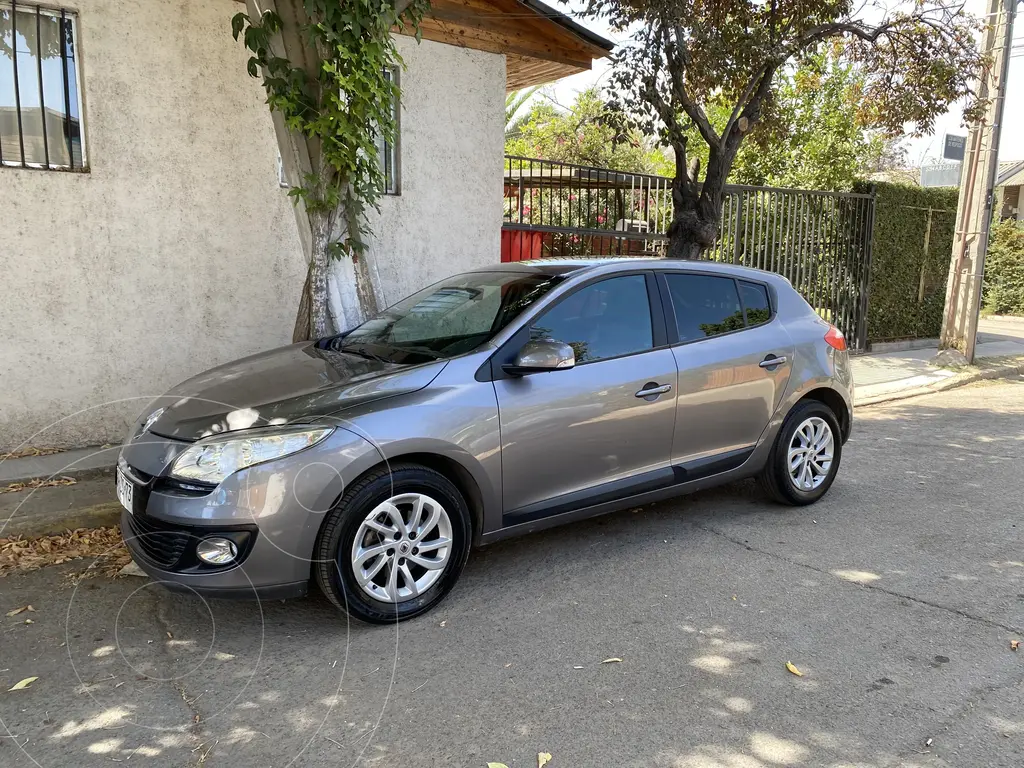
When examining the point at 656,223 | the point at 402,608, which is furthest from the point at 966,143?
the point at 402,608

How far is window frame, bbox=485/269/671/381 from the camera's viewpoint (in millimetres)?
3932

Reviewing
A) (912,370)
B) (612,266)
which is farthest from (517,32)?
(912,370)

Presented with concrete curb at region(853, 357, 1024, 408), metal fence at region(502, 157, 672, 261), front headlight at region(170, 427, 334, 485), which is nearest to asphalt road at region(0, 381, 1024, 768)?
front headlight at region(170, 427, 334, 485)

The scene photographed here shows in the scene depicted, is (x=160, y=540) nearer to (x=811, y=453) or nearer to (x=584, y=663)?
(x=584, y=663)

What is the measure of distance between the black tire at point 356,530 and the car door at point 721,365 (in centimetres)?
148

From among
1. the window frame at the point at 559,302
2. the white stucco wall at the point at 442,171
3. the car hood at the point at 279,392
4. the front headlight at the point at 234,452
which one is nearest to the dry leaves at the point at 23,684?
the front headlight at the point at 234,452

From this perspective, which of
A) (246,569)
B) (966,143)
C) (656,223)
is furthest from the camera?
(966,143)

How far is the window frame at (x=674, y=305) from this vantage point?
15.3 feet

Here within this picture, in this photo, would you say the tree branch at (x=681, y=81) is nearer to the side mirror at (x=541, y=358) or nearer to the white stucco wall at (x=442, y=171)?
the white stucco wall at (x=442, y=171)

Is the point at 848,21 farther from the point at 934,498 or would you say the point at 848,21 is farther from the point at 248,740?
the point at 248,740

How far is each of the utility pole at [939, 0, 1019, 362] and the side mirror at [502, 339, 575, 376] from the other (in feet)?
31.3

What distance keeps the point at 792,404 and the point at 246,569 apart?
349 cm

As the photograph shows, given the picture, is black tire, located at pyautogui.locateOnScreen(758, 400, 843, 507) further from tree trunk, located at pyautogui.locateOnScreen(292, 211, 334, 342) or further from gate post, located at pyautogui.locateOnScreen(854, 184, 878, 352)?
gate post, located at pyautogui.locateOnScreen(854, 184, 878, 352)

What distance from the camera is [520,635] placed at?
360 cm
